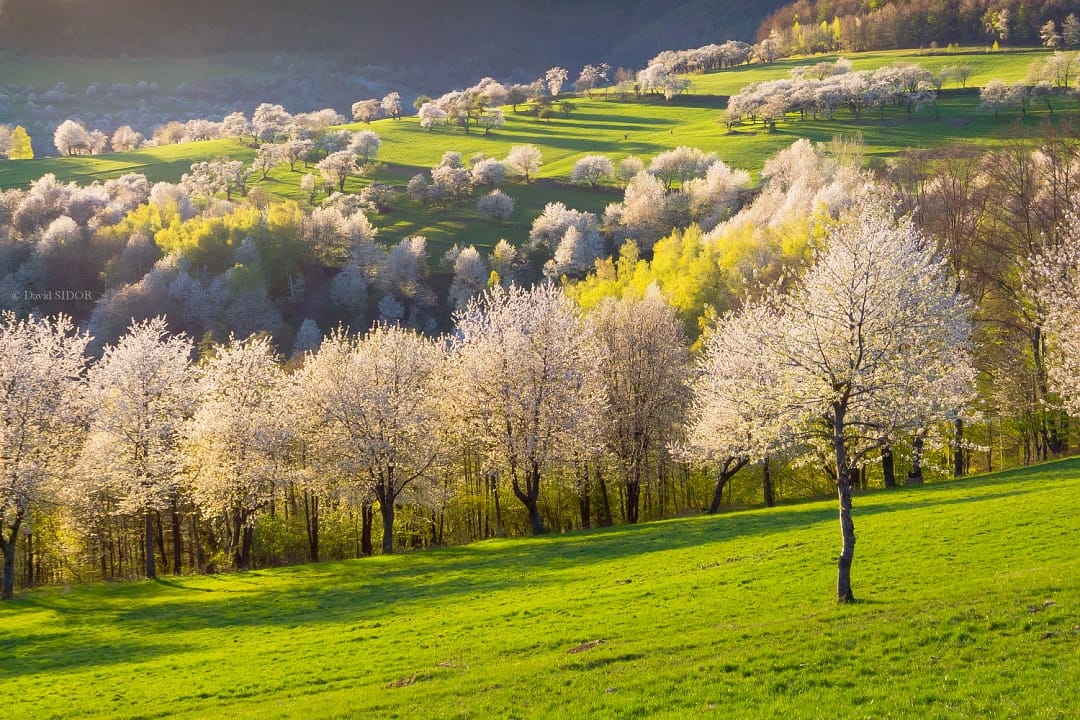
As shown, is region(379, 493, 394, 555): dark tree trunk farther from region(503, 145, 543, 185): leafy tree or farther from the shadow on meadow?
region(503, 145, 543, 185): leafy tree

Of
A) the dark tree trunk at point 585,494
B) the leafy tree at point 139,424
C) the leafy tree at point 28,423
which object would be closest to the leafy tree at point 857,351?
the dark tree trunk at point 585,494

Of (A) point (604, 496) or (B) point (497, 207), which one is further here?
(B) point (497, 207)

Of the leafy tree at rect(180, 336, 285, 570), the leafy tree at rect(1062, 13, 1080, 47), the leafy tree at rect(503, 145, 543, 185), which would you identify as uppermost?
the leafy tree at rect(1062, 13, 1080, 47)

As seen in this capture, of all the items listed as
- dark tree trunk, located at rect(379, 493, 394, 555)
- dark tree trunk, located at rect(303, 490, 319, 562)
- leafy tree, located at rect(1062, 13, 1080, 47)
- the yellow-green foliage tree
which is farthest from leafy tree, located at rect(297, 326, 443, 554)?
leafy tree, located at rect(1062, 13, 1080, 47)

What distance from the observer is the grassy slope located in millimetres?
16938

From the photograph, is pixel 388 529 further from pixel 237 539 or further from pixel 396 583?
pixel 396 583

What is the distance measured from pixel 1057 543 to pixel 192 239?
146m

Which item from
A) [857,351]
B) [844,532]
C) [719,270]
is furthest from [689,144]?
[844,532]

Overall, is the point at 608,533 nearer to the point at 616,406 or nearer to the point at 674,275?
the point at 616,406

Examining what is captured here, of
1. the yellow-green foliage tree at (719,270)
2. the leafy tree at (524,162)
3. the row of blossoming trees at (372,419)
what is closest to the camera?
the row of blossoming trees at (372,419)

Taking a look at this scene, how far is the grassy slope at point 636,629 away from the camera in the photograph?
667 inches

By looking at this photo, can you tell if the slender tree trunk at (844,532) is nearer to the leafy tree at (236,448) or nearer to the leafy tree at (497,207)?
the leafy tree at (236,448)

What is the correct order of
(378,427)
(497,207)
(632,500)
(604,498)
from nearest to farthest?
(378,427) < (632,500) < (604,498) < (497,207)

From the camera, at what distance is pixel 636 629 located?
2394 cm
